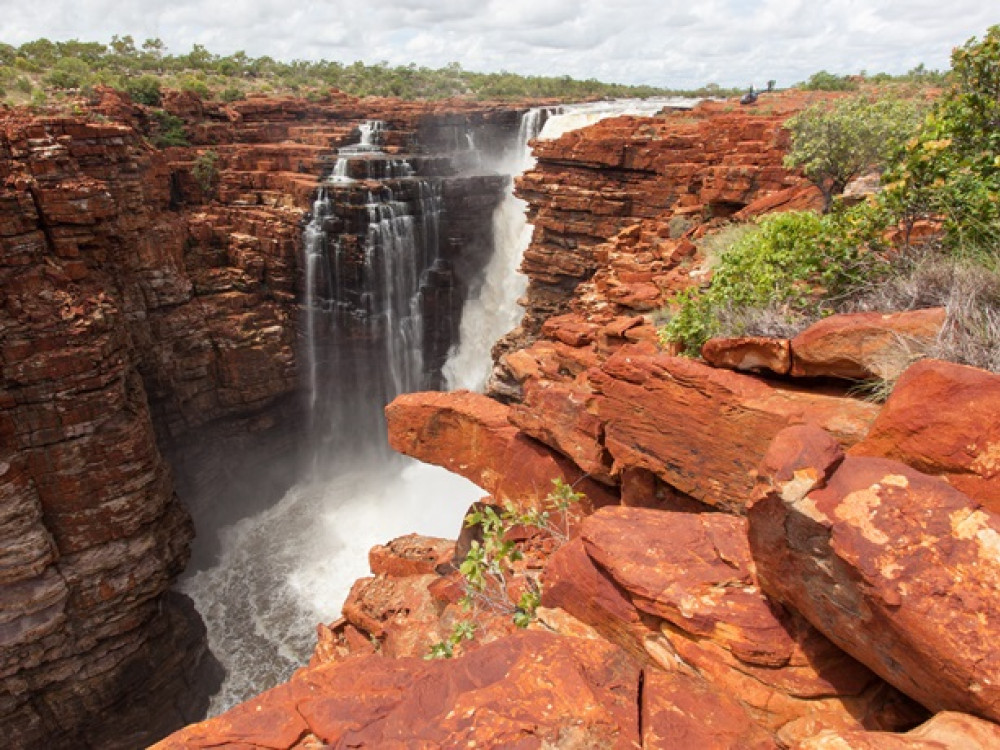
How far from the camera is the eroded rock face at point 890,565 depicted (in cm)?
233

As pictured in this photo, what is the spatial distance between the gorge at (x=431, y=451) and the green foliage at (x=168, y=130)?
1.32ft

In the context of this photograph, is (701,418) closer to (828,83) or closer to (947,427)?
(947,427)

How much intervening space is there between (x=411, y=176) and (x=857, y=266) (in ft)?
69.1

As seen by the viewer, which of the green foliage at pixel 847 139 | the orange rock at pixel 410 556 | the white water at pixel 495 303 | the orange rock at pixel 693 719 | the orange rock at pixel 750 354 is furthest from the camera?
the white water at pixel 495 303

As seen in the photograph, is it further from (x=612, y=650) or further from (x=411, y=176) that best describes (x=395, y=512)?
(x=612, y=650)

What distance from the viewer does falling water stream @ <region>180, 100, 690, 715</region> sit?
56.0ft

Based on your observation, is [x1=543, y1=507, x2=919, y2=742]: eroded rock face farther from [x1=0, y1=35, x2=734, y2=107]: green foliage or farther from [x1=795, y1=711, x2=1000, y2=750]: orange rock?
[x1=0, y1=35, x2=734, y2=107]: green foliage

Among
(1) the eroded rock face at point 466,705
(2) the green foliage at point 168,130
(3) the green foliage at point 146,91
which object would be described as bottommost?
(1) the eroded rock face at point 466,705

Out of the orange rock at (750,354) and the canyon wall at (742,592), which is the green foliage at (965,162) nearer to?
the canyon wall at (742,592)

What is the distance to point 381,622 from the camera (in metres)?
8.24

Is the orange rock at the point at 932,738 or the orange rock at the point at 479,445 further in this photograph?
the orange rock at the point at 479,445

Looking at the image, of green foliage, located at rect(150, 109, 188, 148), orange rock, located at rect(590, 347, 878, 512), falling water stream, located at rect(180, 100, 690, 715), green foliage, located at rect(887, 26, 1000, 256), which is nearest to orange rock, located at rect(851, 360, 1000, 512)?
orange rock, located at rect(590, 347, 878, 512)

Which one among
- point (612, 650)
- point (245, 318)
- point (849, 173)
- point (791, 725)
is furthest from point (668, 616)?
point (245, 318)

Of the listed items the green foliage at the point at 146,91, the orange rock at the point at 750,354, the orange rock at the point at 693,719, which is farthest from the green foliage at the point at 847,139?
the green foliage at the point at 146,91
